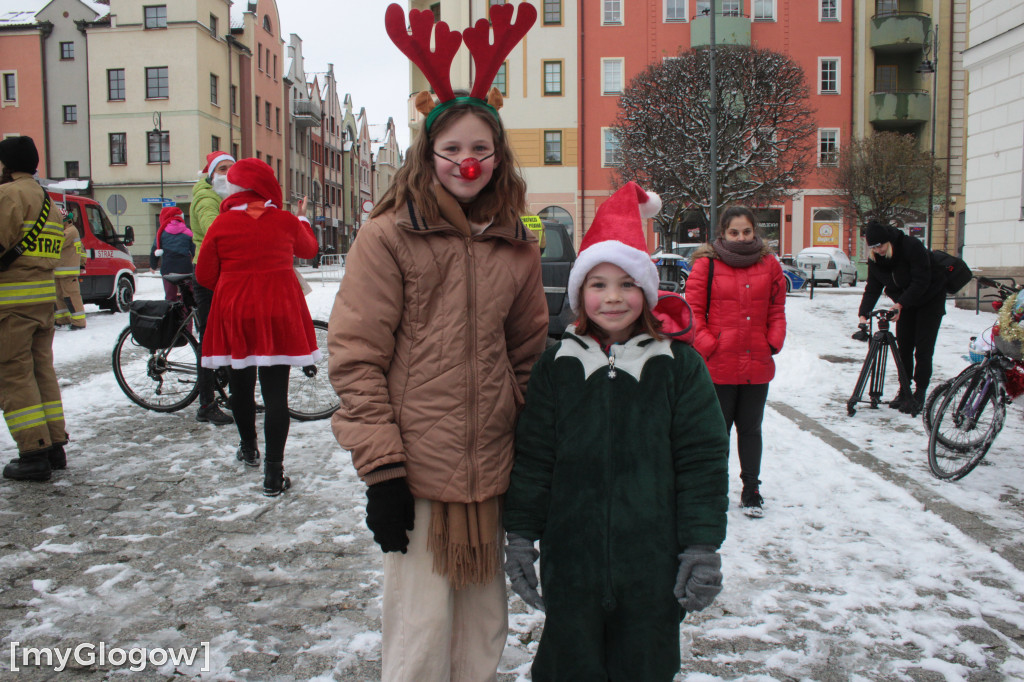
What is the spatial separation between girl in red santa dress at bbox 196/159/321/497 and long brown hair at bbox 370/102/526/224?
266 cm

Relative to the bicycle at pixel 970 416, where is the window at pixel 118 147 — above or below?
above

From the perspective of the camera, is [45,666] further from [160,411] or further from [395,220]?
[160,411]

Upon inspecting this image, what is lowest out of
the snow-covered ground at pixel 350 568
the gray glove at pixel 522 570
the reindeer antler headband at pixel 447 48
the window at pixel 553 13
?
the snow-covered ground at pixel 350 568

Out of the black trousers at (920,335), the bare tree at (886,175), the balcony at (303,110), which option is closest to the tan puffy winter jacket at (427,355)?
the black trousers at (920,335)

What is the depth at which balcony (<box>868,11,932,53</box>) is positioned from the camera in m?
37.2

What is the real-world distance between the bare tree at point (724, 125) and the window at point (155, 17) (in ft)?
87.7

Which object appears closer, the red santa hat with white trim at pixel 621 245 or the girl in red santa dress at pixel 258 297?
the red santa hat with white trim at pixel 621 245

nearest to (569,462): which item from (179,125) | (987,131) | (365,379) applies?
(365,379)

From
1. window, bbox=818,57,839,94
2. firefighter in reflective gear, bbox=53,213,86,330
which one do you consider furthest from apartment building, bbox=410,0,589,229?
firefighter in reflective gear, bbox=53,213,86,330

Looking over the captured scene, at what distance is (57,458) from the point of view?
507cm

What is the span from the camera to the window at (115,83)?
41.8 m

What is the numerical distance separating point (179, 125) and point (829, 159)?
109 ft

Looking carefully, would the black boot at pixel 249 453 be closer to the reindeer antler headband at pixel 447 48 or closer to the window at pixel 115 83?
the reindeer antler headband at pixel 447 48

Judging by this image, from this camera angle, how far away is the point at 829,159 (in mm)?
38188
